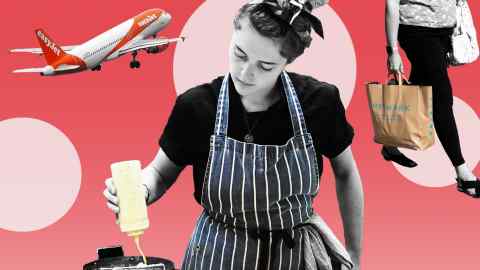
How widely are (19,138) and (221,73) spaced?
0.76 meters

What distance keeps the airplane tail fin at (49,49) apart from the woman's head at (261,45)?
807mm

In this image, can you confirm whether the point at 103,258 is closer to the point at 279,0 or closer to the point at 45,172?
the point at 45,172

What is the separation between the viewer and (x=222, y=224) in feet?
9.08

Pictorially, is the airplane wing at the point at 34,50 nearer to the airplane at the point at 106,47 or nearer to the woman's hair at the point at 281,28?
the airplane at the point at 106,47

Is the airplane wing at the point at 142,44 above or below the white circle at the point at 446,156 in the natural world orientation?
above

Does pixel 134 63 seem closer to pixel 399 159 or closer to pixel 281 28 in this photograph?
pixel 281 28

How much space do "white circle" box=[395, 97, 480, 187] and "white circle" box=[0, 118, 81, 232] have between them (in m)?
1.60

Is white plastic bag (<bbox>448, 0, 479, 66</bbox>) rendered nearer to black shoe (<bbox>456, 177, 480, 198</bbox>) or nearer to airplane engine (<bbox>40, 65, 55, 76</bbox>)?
black shoe (<bbox>456, 177, 480, 198</bbox>)

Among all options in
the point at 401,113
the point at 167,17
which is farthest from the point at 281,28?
the point at 401,113

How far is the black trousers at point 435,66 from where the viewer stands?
377 cm

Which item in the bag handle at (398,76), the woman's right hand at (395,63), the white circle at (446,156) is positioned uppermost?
the woman's right hand at (395,63)

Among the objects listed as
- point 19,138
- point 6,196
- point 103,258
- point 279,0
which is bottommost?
point 103,258

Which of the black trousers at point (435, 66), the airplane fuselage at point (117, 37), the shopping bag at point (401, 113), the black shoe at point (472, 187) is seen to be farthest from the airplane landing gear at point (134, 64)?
the black shoe at point (472, 187)

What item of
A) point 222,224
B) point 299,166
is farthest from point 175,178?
point 299,166
